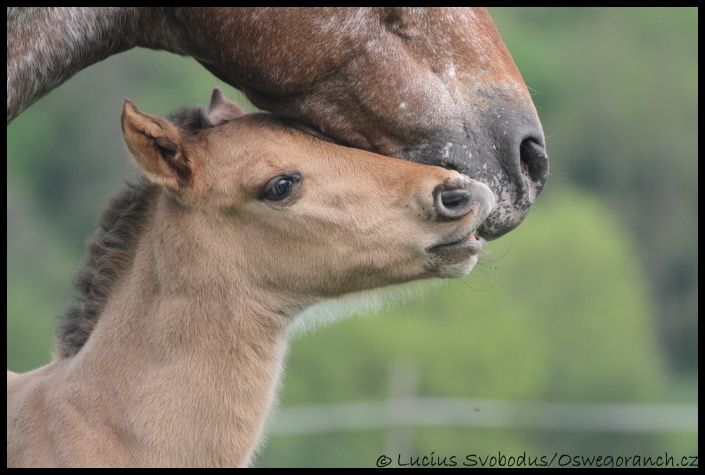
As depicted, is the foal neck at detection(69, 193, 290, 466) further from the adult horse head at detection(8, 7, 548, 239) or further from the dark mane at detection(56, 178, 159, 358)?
the adult horse head at detection(8, 7, 548, 239)

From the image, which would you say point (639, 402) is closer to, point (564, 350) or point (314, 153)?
point (564, 350)

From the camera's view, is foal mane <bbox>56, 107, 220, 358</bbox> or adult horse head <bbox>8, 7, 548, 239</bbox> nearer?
adult horse head <bbox>8, 7, 548, 239</bbox>

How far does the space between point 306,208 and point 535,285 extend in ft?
162

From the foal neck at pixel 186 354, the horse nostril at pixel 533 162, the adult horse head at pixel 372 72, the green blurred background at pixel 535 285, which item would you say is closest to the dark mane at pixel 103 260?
the foal neck at pixel 186 354

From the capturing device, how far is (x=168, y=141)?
5.25m

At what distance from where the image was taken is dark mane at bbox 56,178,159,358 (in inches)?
219

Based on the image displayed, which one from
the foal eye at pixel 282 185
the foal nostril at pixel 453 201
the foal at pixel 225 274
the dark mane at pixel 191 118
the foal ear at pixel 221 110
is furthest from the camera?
the foal ear at pixel 221 110

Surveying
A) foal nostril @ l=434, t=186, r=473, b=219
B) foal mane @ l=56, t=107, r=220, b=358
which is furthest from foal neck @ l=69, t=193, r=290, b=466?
foal nostril @ l=434, t=186, r=473, b=219

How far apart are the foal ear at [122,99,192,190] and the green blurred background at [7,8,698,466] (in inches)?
833

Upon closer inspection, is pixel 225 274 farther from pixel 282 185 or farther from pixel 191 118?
pixel 191 118

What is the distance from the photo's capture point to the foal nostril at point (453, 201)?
198 inches

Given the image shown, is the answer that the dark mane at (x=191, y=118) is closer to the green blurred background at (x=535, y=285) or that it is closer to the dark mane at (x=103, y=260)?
the dark mane at (x=103, y=260)

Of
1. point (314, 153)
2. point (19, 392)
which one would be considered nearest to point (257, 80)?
point (314, 153)

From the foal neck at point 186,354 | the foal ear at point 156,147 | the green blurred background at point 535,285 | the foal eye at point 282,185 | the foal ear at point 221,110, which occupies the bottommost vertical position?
the green blurred background at point 535,285
